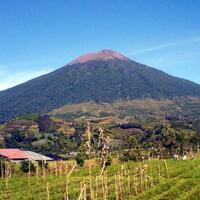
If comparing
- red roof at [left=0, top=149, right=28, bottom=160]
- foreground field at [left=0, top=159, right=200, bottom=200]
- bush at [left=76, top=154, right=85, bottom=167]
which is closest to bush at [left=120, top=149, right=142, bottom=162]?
bush at [left=76, top=154, right=85, bottom=167]

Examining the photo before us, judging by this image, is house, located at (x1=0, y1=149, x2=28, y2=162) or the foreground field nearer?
the foreground field

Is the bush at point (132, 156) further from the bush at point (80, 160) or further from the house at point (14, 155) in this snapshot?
the house at point (14, 155)

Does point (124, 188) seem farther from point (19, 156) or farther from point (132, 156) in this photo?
point (19, 156)

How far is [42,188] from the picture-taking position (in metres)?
41.1

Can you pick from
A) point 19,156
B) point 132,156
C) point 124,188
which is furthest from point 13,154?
point 124,188

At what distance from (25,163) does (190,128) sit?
3274 inches

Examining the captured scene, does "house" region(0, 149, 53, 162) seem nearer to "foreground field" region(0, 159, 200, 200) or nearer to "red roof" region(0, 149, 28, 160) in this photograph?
"red roof" region(0, 149, 28, 160)

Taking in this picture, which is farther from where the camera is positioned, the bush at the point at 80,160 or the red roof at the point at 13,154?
the red roof at the point at 13,154

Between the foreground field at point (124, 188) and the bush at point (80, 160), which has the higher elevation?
the foreground field at point (124, 188)

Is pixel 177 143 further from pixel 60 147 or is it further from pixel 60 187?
pixel 60 187

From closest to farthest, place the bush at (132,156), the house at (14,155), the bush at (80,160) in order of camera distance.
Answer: the bush at (80,160) → the bush at (132,156) → the house at (14,155)

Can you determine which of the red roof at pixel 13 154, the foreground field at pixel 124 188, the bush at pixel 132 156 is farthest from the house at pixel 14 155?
the foreground field at pixel 124 188

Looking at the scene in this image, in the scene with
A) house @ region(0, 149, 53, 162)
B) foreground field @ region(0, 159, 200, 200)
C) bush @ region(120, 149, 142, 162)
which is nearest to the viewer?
foreground field @ region(0, 159, 200, 200)

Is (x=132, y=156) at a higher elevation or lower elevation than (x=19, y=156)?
lower
